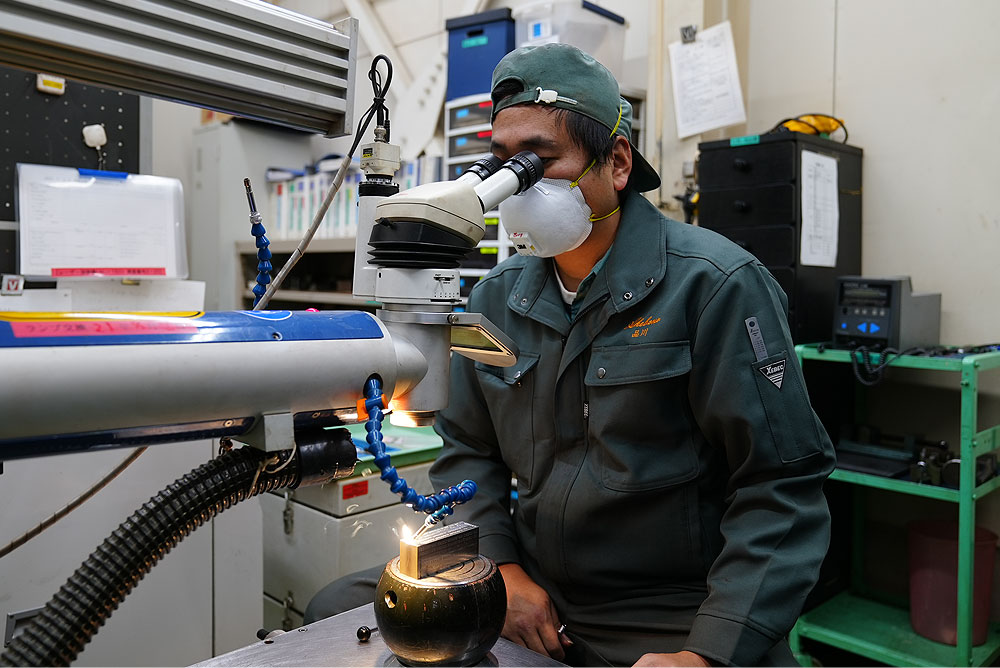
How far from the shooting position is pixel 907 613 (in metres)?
2.18

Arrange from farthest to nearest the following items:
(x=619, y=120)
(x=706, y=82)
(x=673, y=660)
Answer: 1. (x=706, y=82)
2. (x=619, y=120)
3. (x=673, y=660)

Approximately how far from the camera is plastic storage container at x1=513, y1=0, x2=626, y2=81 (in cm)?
241

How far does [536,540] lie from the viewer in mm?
1202

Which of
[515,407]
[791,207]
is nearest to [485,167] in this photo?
[515,407]

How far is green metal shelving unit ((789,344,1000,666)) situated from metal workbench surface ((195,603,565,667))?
137 cm

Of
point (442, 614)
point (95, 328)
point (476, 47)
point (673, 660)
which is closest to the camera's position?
point (95, 328)

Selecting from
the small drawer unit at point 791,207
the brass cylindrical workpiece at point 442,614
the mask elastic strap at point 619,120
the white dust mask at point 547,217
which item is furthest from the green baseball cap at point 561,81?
the small drawer unit at point 791,207

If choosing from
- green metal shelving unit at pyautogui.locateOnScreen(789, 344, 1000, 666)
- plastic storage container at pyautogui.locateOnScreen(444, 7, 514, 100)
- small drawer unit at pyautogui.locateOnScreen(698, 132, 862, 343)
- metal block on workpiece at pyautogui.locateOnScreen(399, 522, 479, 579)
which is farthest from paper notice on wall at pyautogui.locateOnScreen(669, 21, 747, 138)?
metal block on workpiece at pyautogui.locateOnScreen(399, 522, 479, 579)

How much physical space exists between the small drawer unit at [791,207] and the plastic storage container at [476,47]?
86 centimetres

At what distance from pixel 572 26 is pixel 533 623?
197 centimetres

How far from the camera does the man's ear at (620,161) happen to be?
4.07 feet

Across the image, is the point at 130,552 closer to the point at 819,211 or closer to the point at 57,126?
the point at 57,126

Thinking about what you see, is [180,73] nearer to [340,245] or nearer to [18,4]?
[18,4]

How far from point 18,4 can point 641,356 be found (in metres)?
0.86
